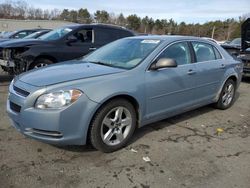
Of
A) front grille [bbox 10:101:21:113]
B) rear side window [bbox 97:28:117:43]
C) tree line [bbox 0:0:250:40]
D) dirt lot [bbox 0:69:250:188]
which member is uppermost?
tree line [bbox 0:0:250:40]

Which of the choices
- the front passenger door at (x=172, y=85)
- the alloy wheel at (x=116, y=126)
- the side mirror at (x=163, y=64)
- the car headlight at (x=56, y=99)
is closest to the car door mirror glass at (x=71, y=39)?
the front passenger door at (x=172, y=85)

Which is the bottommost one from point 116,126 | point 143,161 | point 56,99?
point 143,161

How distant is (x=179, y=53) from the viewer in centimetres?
487

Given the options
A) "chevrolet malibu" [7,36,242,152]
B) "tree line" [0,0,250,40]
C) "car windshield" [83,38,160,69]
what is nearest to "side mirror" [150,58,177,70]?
"chevrolet malibu" [7,36,242,152]

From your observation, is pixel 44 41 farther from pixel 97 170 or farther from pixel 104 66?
pixel 97 170

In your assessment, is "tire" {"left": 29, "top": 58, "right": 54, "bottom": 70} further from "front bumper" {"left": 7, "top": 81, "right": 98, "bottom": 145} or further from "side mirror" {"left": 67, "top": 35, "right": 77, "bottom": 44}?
"front bumper" {"left": 7, "top": 81, "right": 98, "bottom": 145}

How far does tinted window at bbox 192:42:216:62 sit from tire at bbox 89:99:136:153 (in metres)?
1.89

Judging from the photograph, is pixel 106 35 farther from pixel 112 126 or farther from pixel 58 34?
pixel 112 126

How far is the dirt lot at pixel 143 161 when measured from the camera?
3.24 meters

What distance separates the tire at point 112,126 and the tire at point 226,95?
8.69 feet

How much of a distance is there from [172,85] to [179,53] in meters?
0.66

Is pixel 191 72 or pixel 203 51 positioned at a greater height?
pixel 203 51

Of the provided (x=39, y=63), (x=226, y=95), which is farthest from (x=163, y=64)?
(x=39, y=63)

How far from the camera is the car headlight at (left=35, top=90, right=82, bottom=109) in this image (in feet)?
11.2
